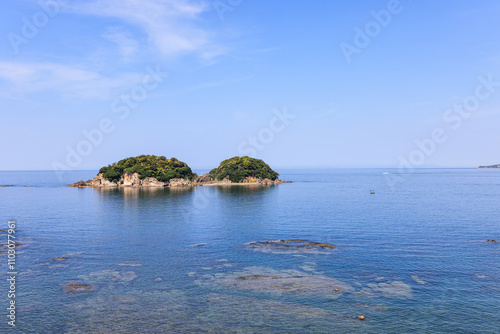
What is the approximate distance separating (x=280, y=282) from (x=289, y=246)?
1915 cm

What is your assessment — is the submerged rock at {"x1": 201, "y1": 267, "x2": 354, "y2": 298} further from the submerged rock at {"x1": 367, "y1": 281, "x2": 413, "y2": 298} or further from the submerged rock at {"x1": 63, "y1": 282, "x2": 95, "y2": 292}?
the submerged rock at {"x1": 63, "y1": 282, "x2": 95, "y2": 292}

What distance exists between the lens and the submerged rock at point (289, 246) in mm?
58750

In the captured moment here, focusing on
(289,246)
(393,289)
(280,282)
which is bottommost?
(393,289)

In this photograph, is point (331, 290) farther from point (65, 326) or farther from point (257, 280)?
point (65, 326)

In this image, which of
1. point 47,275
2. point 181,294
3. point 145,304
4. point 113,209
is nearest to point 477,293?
point 181,294

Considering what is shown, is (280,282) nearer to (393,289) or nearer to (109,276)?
(393,289)

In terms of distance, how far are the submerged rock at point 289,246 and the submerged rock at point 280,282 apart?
1148 cm

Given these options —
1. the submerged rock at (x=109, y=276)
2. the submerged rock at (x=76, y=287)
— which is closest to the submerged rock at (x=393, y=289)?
the submerged rock at (x=109, y=276)

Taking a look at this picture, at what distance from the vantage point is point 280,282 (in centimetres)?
4294

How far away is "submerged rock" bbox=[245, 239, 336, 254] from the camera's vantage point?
5875 centimetres

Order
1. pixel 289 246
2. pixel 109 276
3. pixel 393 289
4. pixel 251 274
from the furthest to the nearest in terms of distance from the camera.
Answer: pixel 289 246, pixel 251 274, pixel 109 276, pixel 393 289

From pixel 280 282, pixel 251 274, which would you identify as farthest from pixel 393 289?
pixel 251 274

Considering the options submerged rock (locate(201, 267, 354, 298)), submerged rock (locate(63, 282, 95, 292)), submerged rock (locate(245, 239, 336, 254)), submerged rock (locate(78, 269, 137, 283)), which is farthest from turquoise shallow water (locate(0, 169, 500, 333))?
submerged rock (locate(245, 239, 336, 254))

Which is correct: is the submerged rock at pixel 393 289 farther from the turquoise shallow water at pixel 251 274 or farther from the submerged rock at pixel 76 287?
the submerged rock at pixel 76 287
